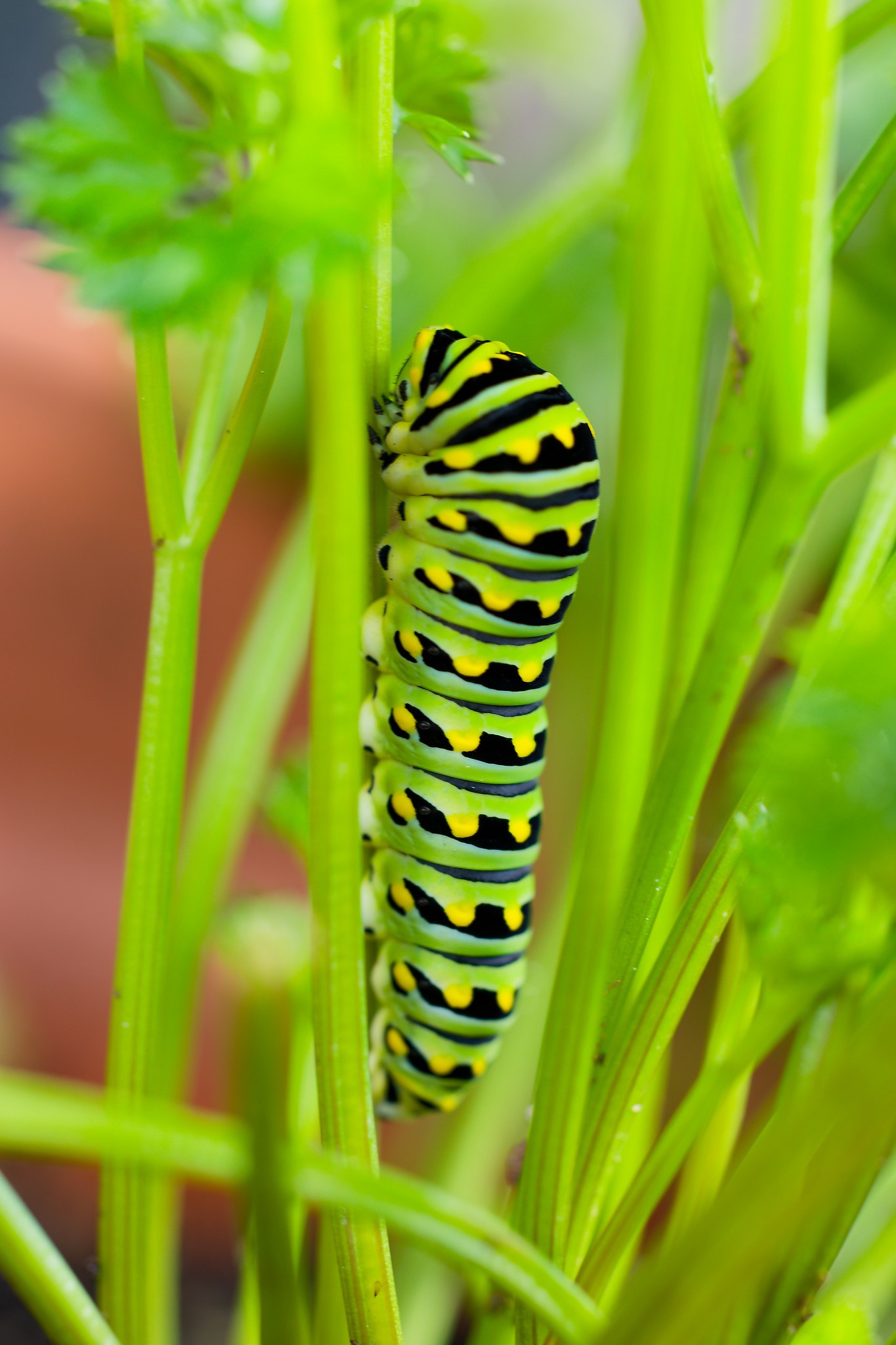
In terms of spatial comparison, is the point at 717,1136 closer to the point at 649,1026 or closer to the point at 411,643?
the point at 649,1026

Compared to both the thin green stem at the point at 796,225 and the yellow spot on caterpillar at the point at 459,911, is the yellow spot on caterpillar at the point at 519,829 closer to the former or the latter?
the yellow spot on caterpillar at the point at 459,911

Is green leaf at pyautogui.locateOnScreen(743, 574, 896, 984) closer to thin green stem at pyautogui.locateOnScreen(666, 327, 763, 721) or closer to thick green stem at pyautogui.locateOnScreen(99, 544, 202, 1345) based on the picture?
thin green stem at pyautogui.locateOnScreen(666, 327, 763, 721)

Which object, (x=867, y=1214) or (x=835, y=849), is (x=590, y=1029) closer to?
(x=835, y=849)

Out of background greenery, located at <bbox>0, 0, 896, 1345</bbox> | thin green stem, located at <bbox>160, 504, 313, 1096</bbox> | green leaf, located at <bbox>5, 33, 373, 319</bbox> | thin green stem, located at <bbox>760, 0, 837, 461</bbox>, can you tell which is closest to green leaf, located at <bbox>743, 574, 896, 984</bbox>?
background greenery, located at <bbox>0, 0, 896, 1345</bbox>

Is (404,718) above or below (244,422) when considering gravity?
below

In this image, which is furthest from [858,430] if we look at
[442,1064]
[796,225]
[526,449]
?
[442,1064]

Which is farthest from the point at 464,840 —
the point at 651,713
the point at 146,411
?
the point at 146,411

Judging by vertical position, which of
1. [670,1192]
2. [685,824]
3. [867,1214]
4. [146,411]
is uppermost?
[146,411]

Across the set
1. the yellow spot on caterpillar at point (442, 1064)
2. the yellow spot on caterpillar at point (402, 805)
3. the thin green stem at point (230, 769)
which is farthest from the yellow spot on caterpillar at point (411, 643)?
the yellow spot on caterpillar at point (442, 1064)
